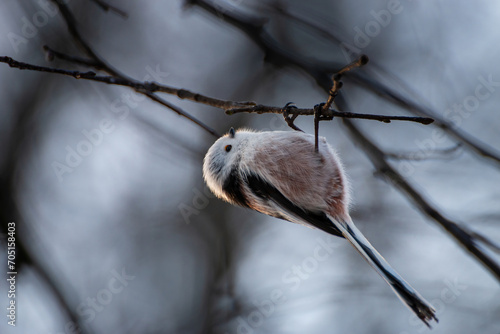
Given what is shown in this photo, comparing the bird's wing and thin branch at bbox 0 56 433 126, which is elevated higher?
thin branch at bbox 0 56 433 126

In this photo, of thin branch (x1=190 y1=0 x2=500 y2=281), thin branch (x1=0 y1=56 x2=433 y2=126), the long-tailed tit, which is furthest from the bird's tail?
thin branch (x1=0 y1=56 x2=433 y2=126)

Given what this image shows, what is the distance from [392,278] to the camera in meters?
2.01

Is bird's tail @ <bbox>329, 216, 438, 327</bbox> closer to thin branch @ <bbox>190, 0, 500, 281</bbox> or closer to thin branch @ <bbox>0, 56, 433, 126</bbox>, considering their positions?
thin branch @ <bbox>190, 0, 500, 281</bbox>

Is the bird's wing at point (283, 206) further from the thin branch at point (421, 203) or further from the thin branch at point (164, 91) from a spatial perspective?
the thin branch at point (164, 91)

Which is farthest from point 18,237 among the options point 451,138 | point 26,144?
point 451,138

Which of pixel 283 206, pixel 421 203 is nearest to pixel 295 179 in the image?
pixel 283 206

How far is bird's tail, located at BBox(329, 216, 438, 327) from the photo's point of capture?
5.88 feet

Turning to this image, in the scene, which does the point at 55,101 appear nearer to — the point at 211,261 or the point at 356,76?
the point at 211,261

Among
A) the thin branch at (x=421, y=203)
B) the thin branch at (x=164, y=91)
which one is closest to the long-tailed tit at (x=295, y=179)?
the thin branch at (x=421, y=203)

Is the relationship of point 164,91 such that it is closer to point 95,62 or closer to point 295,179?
point 95,62

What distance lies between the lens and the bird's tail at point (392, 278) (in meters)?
1.79

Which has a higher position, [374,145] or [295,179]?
[374,145]

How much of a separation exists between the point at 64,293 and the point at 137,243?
1922mm

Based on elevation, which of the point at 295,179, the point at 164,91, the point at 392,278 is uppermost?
the point at 164,91
